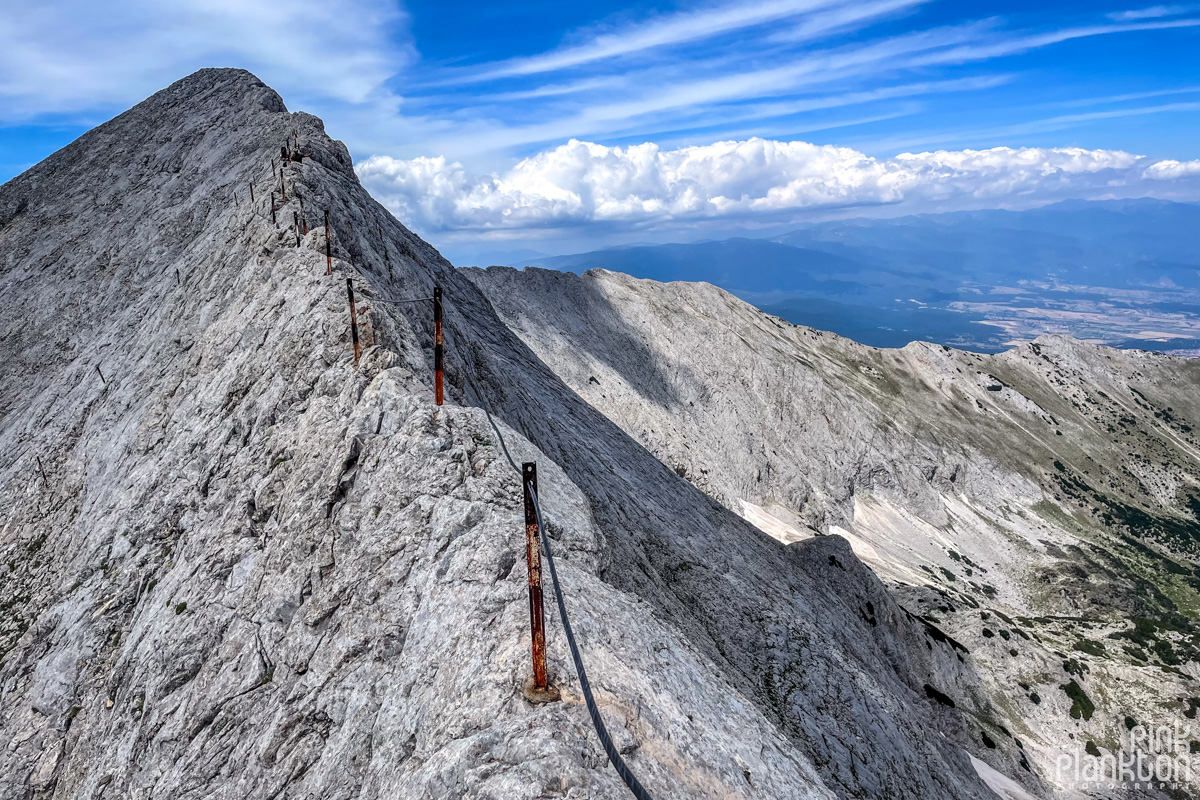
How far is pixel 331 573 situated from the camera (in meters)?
16.1

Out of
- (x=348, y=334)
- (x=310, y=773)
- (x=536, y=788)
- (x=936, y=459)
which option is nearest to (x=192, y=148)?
(x=348, y=334)

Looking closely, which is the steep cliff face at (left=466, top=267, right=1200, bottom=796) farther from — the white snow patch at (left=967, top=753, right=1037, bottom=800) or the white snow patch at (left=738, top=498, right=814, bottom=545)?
the white snow patch at (left=967, top=753, right=1037, bottom=800)

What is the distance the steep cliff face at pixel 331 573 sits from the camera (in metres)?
12.1

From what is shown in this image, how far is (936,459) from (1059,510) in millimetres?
34260

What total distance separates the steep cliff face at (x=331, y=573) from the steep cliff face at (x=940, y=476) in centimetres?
3354

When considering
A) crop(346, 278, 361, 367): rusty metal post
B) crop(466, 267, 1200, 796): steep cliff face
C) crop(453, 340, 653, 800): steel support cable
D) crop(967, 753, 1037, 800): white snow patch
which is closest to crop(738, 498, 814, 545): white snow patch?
crop(466, 267, 1200, 796): steep cliff face

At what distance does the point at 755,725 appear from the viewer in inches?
607

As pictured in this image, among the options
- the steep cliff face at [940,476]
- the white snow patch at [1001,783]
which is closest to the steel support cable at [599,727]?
the white snow patch at [1001,783]

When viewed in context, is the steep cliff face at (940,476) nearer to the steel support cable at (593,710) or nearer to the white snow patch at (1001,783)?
the white snow patch at (1001,783)

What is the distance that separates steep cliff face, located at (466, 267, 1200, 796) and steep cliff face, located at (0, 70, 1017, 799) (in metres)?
33.5

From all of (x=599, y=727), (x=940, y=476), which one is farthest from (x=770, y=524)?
(x=599, y=727)

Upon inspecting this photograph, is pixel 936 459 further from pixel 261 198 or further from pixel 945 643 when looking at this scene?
pixel 261 198

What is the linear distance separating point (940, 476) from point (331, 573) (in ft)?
473

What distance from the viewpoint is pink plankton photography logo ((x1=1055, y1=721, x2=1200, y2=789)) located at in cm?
5303
